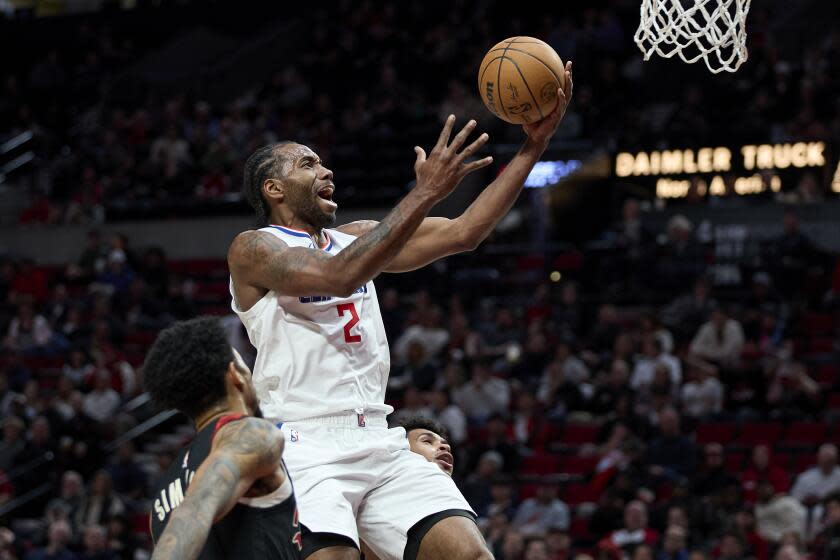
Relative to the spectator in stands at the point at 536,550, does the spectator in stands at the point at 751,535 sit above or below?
below

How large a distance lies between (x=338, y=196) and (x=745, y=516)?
926cm

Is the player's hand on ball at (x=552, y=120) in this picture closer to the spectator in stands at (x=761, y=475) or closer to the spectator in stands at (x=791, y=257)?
the spectator in stands at (x=761, y=475)

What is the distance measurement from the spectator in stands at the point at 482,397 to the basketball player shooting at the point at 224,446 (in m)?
9.47

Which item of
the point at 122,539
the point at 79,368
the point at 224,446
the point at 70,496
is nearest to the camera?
the point at 224,446

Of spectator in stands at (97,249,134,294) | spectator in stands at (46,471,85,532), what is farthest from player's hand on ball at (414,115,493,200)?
spectator in stands at (97,249,134,294)

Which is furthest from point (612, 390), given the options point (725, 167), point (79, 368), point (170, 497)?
point (170, 497)

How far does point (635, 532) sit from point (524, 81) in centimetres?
646

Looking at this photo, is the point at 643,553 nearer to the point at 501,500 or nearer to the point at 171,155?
the point at 501,500

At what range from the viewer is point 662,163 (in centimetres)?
1647

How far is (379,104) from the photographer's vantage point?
20.0 metres

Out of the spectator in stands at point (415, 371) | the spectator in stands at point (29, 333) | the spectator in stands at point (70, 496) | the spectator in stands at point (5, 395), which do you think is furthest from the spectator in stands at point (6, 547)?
the spectator in stands at point (29, 333)

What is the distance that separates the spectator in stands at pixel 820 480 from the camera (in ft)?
36.4

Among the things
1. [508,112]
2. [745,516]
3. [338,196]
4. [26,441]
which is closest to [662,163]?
[338,196]

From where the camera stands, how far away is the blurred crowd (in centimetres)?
1675
